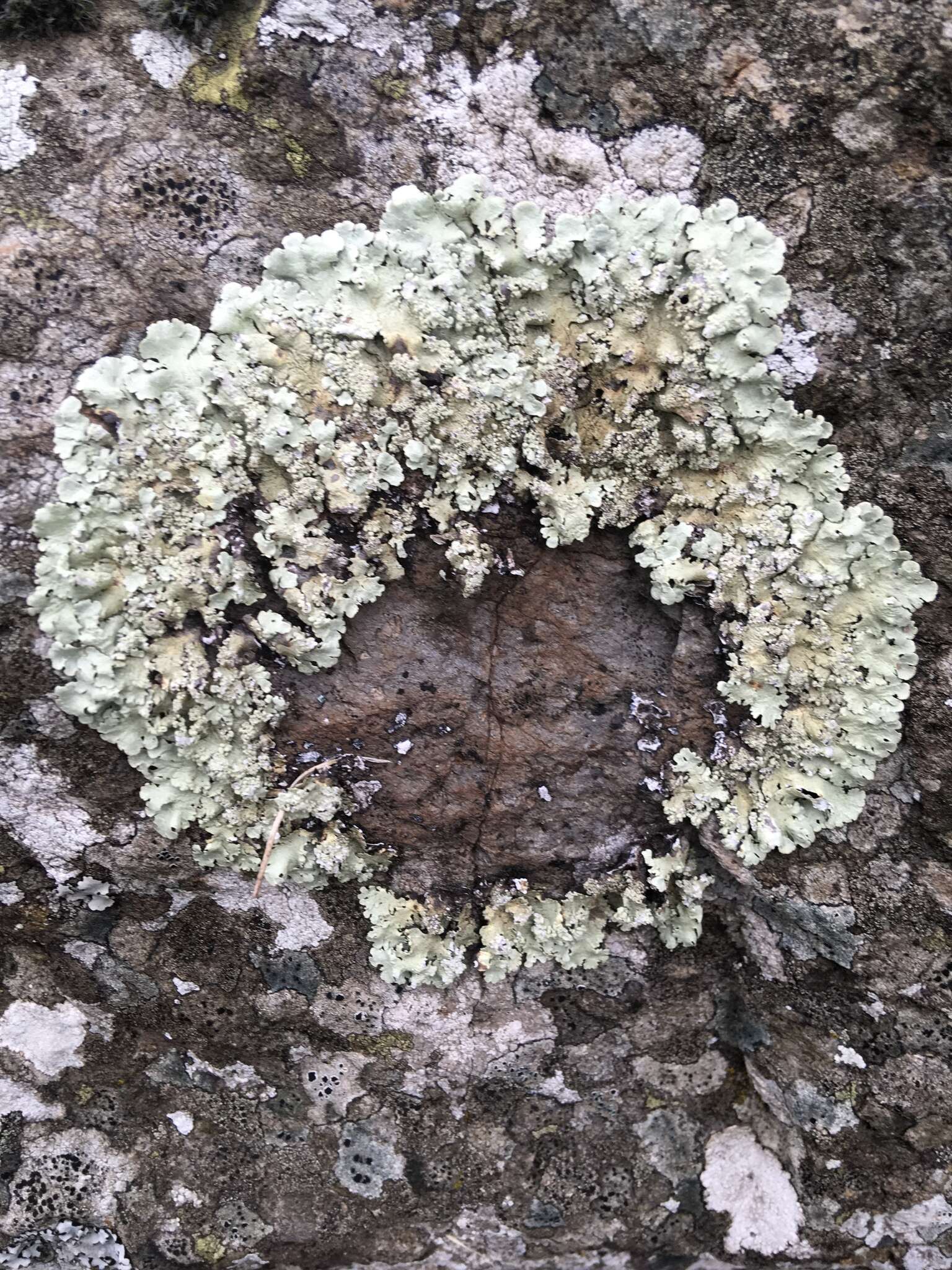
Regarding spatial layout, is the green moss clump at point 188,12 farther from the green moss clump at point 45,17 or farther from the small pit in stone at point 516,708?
the small pit in stone at point 516,708

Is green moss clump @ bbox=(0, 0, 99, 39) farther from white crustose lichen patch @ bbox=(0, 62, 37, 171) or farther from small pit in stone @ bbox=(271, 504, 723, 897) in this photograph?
small pit in stone @ bbox=(271, 504, 723, 897)

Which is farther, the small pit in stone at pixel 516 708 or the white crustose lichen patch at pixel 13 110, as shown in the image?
the small pit in stone at pixel 516 708

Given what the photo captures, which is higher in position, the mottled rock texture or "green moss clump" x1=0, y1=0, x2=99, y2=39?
"green moss clump" x1=0, y1=0, x2=99, y2=39

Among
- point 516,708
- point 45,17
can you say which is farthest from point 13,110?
point 516,708

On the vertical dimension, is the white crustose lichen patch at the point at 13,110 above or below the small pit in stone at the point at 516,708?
above

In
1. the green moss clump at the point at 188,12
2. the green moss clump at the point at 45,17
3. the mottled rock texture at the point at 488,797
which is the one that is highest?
the green moss clump at the point at 188,12

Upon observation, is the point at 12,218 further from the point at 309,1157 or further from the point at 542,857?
the point at 309,1157

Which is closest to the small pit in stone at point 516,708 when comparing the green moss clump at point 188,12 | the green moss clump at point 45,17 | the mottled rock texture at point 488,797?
the mottled rock texture at point 488,797

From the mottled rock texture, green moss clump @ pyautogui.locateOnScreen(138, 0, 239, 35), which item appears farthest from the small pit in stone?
green moss clump @ pyautogui.locateOnScreen(138, 0, 239, 35)
